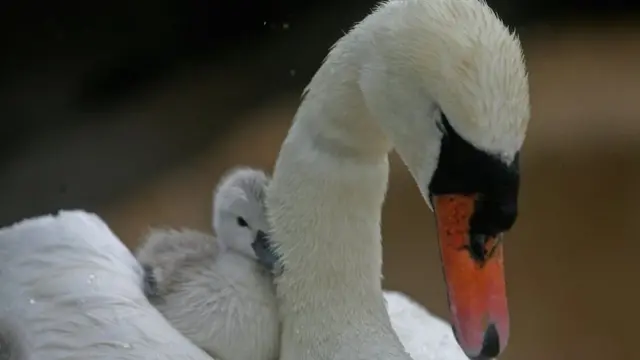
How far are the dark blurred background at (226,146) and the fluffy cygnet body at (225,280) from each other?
618 mm

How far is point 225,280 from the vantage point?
1252 millimetres

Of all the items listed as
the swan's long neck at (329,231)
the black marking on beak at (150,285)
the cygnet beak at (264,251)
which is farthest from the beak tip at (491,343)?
the black marking on beak at (150,285)

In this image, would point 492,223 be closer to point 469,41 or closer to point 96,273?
point 469,41

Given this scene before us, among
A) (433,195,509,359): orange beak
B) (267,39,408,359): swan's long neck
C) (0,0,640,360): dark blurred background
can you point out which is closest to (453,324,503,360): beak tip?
(433,195,509,359): orange beak

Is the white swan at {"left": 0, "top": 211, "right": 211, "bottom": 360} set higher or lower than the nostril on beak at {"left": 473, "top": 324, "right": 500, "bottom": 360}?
higher

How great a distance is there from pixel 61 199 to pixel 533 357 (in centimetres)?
80

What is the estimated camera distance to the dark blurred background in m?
1.90

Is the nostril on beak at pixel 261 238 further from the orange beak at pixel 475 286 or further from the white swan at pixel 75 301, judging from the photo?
the orange beak at pixel 475 286

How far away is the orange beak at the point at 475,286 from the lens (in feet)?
3.22

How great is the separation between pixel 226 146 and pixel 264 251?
0.87 metres

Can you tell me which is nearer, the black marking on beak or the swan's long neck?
the swan's long neck

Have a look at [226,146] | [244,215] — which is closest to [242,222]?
[244,215]

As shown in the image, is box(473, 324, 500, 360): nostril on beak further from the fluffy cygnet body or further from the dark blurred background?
the dark blurred background

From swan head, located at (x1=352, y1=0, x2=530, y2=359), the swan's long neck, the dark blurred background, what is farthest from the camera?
the dark blurred background
